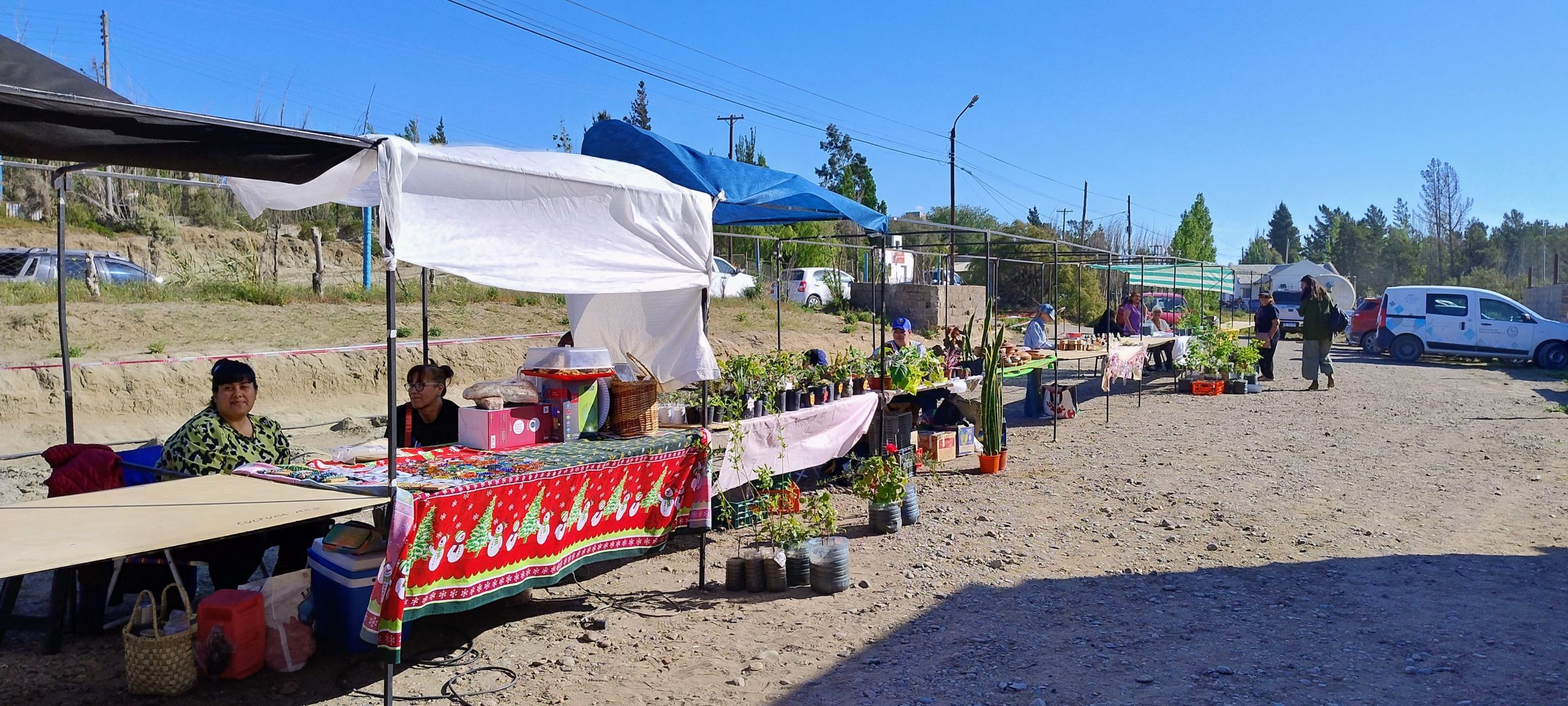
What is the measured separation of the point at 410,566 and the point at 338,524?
82 cm

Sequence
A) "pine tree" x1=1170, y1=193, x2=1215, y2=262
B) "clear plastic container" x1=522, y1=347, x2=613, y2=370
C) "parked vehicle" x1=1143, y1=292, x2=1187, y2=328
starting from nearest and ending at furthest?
"clear plastic container" x1=522, y1=347, x2=613, y2=370 < "parked vehicle" x1=1143, y1=292, x2=1187, y2=328 < "pine tree" x1=1170, y1=193, x2=1215, y2=262

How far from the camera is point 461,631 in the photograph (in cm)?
507

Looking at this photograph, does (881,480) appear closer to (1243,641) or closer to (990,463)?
(990,463)

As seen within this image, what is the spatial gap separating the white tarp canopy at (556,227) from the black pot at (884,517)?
1.67m

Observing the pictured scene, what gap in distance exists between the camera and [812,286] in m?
28.3

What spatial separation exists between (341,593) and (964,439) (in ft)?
Result: 21.4

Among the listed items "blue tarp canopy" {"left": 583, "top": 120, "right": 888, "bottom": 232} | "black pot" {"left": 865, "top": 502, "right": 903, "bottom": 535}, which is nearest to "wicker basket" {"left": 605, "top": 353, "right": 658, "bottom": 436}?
"blue tarp canopy" {"left": 583, "top": 120, "right": 888, "bottom": 232}

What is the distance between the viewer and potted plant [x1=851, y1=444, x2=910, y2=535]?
696 centimetres

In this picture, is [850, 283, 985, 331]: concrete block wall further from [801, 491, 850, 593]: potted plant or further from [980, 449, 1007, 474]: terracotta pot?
[801, 491, 850, 593]: potted plant

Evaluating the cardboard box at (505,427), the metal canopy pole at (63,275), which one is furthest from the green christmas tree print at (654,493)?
the metal canopy pole at (63,275)

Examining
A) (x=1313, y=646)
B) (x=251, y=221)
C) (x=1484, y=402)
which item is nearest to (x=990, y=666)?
(x=1313, y=646)

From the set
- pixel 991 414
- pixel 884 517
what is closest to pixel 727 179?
pixel 884 517

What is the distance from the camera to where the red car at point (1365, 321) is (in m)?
23.9

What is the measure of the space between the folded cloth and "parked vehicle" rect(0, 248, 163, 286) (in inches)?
558
